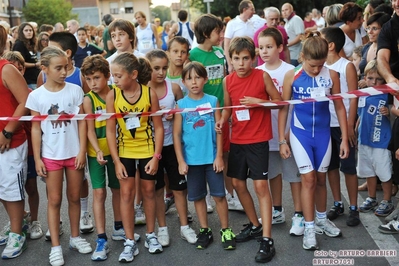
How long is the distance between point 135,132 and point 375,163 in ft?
8.24

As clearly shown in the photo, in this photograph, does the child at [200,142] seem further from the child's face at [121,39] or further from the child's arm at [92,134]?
the child's face at [121,39]

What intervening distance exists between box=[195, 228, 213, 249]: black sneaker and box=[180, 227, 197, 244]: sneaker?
0.27ft

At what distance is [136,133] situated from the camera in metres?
4.78

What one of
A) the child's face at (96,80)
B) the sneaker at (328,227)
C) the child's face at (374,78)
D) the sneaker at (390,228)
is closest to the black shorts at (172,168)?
the child's face at (96,80)

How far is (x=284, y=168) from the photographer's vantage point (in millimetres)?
5316

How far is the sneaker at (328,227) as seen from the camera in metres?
4.98

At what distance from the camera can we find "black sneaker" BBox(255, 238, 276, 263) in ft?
14.9

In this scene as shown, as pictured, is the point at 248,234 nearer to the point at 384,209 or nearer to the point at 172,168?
the point at 172,168

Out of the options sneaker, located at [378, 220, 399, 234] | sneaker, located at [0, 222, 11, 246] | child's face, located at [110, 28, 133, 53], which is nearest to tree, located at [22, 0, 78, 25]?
child's face, located at [110, 28, 133, 53]

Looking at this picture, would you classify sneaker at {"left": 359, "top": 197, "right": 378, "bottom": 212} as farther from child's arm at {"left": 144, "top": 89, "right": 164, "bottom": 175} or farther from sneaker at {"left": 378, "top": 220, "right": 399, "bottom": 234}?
child's arm at {"left": 144, "top": 89, "right": 164, "bottom": 175}

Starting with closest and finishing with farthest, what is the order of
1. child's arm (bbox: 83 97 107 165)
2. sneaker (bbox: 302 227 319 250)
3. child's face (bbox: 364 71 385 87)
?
sneaker (bbox: 302 227 319 250), child's arm (bbox: 83 97 107 165), child's face (bbox: 364 71 385 87)

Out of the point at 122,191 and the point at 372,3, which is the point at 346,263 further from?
the point at 372,3

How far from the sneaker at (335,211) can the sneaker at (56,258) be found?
2599mm

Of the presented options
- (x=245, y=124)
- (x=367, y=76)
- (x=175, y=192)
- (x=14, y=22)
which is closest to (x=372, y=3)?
(x=367, y=76)
